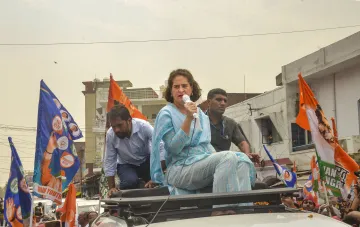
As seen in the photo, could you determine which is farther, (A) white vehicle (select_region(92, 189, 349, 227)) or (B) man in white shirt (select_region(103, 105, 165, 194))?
(B) man in white shirt (select_region(103, 105, 165, 194))

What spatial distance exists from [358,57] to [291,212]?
1537 centimetres

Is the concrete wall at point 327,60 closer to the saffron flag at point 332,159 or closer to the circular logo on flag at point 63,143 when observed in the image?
the saffron flag at point 332,159

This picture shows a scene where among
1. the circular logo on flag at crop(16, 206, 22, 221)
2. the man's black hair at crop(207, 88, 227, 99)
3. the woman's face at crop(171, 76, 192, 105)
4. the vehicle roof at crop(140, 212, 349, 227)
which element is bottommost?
the circular logo on flag at crop(16, 206, 22, 221)

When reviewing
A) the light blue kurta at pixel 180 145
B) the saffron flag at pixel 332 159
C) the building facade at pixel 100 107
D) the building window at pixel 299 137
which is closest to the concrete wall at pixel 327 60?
the building window at pixel 299 137

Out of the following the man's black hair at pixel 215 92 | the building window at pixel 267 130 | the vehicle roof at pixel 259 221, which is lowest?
the vehicle roof at pixel 259 221

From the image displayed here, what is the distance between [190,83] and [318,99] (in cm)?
1709

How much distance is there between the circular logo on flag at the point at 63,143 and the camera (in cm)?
894

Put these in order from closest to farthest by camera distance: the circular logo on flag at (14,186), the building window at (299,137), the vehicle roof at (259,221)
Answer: the vehicle roof at (259,221) → the circular logo on flag at (14,186) → the building window at (299,137)

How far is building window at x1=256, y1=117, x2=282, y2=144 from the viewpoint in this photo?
24297mm

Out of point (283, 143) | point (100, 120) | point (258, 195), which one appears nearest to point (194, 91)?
point (258, 195)

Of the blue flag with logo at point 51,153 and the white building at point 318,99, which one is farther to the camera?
the white building at point 318,99

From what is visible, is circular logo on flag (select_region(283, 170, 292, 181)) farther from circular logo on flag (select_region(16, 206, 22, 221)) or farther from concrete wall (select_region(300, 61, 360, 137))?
concrete wall (select_region(300, 61, 360, 137))

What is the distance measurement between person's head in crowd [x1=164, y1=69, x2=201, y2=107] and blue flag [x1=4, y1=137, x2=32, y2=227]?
19.0ft

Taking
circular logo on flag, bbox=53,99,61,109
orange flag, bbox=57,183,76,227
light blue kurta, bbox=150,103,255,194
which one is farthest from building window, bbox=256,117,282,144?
light blue kurta, bbox=150,103,255,194
